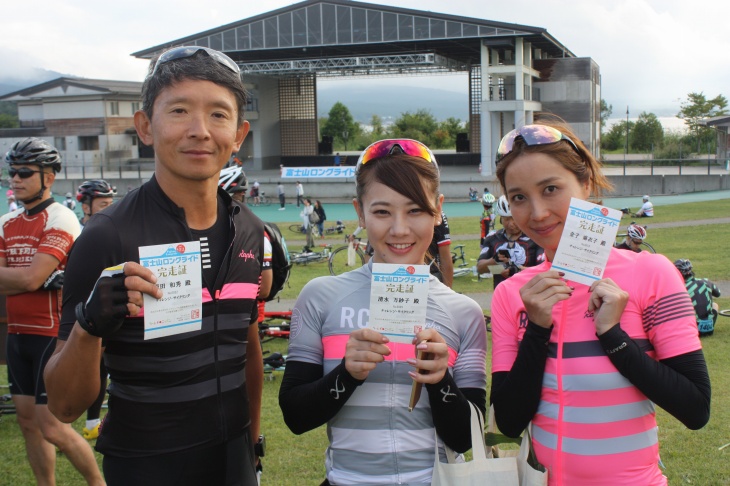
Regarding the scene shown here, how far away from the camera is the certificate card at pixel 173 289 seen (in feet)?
7.39

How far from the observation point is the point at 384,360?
2.34m

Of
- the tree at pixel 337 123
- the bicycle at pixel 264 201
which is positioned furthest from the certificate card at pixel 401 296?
the tree at pixel 337 123

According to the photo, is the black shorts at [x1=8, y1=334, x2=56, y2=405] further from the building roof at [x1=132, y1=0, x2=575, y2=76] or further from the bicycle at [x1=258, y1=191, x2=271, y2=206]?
the building roof at [x1=132, y1=0, x2=575, y2=76]

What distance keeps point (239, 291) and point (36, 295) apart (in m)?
2.92

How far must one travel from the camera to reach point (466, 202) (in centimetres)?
3984

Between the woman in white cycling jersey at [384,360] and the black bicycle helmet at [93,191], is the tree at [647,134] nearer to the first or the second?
the black bicycle helmet at [93,191]

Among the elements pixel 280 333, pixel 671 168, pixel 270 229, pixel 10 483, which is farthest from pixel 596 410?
pixel 671 168

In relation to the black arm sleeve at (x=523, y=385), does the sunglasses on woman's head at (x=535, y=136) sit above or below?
above

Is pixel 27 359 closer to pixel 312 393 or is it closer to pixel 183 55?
pixel 183 55

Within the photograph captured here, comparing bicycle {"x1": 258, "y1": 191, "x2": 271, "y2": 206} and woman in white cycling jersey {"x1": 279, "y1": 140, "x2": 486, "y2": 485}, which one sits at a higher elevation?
woman in white cycling jersey {"x1": 279, "y1": 140, "x2": 486, "y2": 485}

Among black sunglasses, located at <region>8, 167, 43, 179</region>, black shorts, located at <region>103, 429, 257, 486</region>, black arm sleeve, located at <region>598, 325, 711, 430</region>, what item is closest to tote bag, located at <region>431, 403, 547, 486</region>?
black arm sleeve, located at <region>598, 325, 711, 430</region>

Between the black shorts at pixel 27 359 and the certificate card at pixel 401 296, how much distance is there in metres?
3.53

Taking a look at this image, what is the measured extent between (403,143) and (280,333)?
7.34 metres

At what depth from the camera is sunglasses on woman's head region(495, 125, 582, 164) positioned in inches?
96.4
